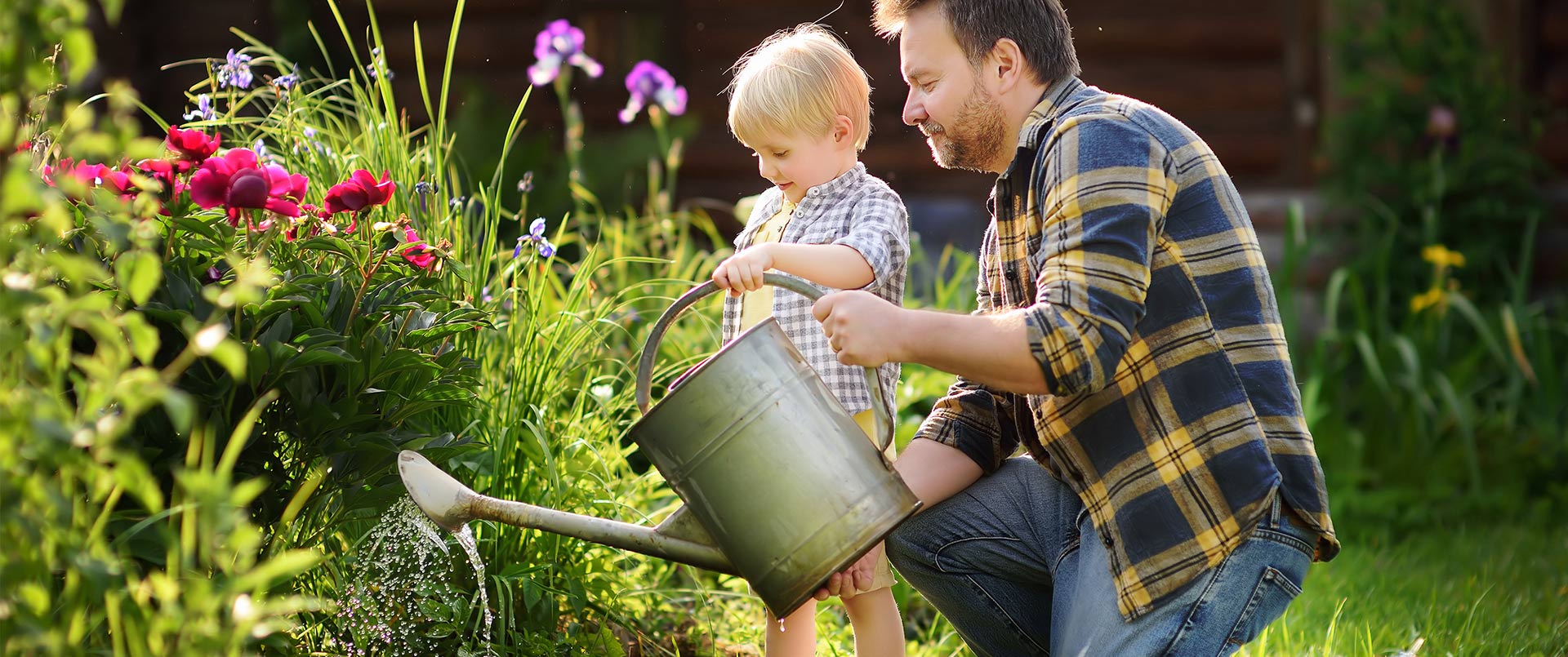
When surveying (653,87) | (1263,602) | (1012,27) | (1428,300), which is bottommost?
(1428,300)

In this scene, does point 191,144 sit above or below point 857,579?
above

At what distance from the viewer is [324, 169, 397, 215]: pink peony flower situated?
5.19ft

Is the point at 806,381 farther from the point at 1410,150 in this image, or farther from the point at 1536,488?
the point at 1410,150

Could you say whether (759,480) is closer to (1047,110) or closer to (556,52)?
(1047,110)

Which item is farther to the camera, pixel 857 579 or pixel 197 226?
pixel 857 579

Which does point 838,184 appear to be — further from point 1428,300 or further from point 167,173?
point 1428,300

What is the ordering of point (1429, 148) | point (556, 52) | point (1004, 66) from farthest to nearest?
point (1429, 148) → point (556, 52) → point (1004, 66)

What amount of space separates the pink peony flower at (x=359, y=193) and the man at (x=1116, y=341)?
0.56 metres

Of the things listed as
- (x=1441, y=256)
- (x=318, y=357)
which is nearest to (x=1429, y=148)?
(x=1441, y=256)

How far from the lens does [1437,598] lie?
103 inches

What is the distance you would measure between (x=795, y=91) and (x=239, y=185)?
0.81 meters

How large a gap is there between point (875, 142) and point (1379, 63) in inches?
80.9

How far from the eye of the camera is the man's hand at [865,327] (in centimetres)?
149

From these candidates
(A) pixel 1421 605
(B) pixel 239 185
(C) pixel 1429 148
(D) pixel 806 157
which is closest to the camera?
(B) pixel 239 185
